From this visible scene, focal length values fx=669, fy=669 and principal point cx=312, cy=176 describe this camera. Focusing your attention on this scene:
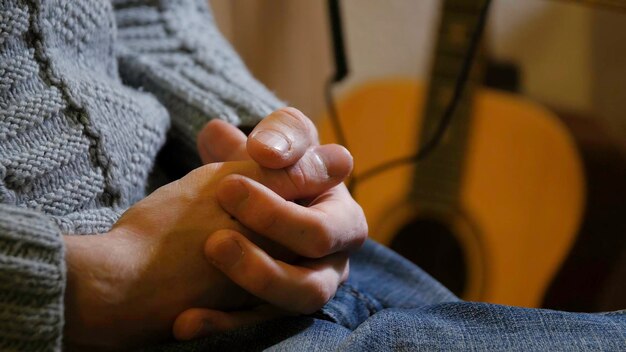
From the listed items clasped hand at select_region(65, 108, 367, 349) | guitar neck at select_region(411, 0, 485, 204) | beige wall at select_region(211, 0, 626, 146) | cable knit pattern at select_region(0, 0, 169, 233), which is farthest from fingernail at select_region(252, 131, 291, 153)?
beige wall at select_region(211, 0, 626, 146)

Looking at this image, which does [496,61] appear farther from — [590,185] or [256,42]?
[256,42]

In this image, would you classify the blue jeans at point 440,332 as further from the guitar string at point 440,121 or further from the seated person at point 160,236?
the guitar string at point 440,121

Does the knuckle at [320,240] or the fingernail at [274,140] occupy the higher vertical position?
the fingernail at [274,140]

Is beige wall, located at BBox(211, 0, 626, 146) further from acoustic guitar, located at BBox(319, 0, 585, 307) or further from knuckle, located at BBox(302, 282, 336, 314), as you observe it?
knuckle, located at BBox(302, 282, 336, 314)

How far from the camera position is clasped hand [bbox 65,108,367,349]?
0.40m

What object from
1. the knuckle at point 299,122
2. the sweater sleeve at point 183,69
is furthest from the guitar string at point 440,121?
the knuckle at point 299,122

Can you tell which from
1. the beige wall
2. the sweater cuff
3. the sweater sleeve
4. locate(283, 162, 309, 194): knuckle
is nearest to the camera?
the sweater cuff

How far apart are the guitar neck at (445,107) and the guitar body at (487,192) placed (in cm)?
1

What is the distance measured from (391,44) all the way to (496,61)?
220mm

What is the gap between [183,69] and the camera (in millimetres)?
616

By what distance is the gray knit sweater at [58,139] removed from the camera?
36cm

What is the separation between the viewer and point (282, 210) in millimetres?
426

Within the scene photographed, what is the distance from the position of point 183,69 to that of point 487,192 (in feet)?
2.16

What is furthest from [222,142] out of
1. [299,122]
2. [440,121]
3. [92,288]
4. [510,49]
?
[510,49]
